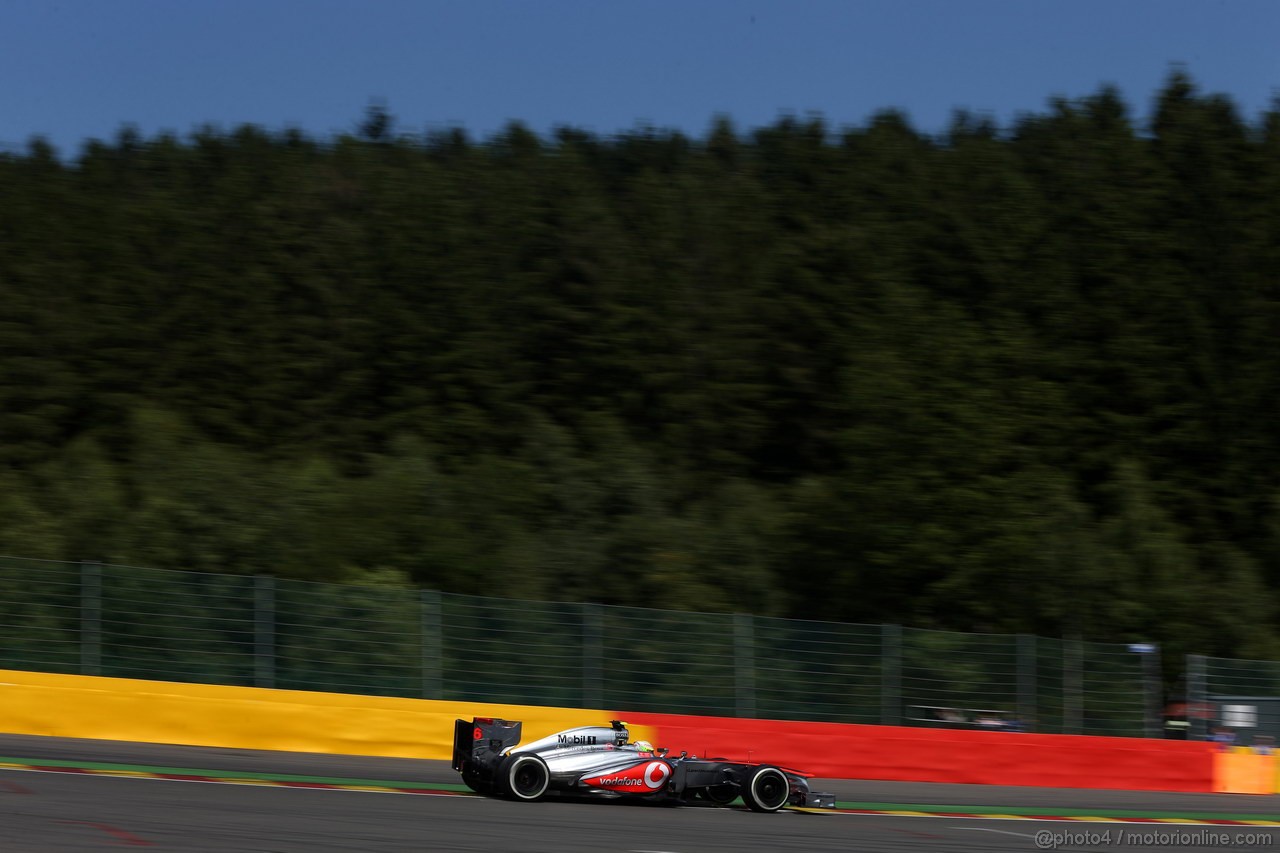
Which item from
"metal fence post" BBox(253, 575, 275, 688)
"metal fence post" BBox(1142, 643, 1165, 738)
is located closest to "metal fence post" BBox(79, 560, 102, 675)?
"metal fence post" BBox(253, 575, 275, 688)

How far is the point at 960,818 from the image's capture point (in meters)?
12.6

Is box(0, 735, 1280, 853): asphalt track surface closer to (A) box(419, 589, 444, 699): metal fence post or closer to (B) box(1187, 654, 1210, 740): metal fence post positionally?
(A) box(419, 589, 444, 699): metal fence post

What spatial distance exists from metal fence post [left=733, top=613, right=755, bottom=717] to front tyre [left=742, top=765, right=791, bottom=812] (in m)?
3.71

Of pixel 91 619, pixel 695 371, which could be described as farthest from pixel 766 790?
pixel 695 371

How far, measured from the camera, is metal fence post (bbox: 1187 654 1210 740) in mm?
15914

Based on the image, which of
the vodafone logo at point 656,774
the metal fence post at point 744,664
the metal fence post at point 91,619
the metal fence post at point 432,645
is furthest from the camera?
the metal fence post at point 744,664

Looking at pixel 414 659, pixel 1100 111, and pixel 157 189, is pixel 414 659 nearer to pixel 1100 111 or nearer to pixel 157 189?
pixel 157 189

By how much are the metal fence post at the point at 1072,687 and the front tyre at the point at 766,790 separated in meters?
5.65

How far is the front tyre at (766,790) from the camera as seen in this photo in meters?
11.5

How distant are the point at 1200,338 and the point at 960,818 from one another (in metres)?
19.2

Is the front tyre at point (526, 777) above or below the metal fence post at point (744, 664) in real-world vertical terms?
below

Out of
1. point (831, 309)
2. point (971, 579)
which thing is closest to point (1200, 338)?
point (831, 309)

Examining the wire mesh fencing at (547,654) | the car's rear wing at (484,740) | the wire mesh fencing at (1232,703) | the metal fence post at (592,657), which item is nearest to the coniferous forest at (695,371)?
the wire mesh fencing at (1232,703)

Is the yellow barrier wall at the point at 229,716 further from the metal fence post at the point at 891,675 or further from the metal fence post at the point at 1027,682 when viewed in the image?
the metal fence post at the point at 1027,682
